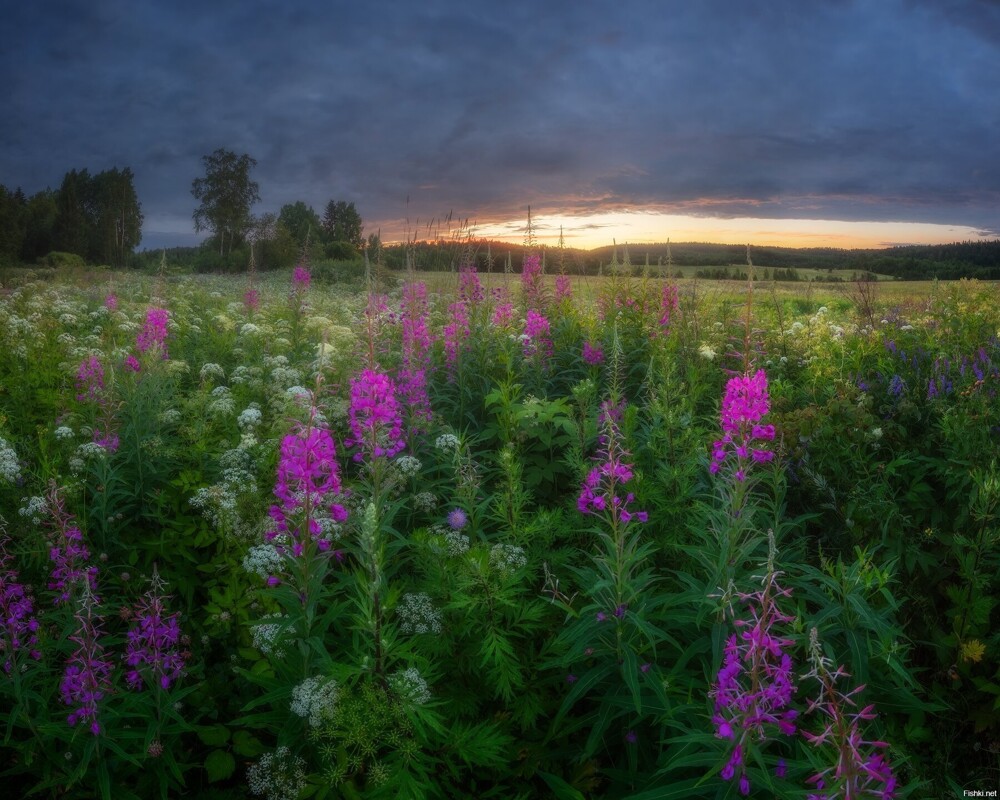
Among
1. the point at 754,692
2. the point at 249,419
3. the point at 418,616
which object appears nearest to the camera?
the point at 754,692

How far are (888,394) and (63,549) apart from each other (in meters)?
6.27

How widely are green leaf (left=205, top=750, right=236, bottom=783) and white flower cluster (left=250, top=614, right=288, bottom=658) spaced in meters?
0.65

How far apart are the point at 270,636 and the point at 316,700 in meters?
0.57

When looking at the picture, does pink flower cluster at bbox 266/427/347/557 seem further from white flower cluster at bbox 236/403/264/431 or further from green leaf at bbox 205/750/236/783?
white flower cluster at bbox 236/403/264/431

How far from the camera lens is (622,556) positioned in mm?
2742

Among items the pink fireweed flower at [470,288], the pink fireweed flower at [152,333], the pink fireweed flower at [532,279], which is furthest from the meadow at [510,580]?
the pink fireweed flower at [532,279]

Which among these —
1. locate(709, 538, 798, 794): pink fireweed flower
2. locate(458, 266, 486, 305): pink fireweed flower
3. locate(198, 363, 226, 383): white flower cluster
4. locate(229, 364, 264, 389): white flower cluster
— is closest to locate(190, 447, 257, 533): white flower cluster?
locate(229, 364, 264, 389): white flower cluster

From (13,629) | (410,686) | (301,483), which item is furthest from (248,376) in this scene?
(410,686)

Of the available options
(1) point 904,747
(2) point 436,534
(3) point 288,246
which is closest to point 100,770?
(2) point 436,534

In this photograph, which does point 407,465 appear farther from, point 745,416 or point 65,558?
point 745,416

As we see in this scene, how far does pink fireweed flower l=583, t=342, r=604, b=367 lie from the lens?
6.31 meters

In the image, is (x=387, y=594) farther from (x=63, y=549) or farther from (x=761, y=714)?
(x=63, y=549)

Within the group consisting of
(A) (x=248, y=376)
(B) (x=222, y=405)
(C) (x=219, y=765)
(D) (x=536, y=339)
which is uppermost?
(D) (x=536, y=339)

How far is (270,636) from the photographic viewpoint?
9.49ft
